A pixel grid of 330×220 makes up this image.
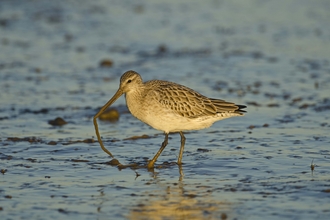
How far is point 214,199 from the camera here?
7500mm

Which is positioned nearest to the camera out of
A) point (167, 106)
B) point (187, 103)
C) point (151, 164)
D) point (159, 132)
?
point (151, 164)

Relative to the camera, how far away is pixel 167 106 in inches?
361

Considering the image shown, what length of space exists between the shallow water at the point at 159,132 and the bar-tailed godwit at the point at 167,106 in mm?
501

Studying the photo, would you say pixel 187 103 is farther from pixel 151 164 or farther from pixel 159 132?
pixel 159 132

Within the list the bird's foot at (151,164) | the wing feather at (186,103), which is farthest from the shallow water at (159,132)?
the wing feather at (186,103)

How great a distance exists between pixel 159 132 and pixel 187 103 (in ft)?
5.41

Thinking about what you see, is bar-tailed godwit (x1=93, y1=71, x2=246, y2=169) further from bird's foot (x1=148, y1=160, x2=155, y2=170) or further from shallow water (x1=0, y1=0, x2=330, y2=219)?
shallow water (x1=0, y1=0, x2=330, y2=219)

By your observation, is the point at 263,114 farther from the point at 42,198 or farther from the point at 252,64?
the point at 42,198

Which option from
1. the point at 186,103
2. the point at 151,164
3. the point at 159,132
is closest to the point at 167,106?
the point at 186,103

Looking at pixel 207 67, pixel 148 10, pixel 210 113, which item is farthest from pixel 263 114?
pixel 148 10

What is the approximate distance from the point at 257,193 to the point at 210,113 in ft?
7.01

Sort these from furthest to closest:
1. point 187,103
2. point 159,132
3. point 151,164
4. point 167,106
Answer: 1. point 159,132
2. point 187,103
3. point 167,106
4. point 151,164

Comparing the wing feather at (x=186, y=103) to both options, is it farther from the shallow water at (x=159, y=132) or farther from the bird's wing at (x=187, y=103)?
the shallow water at (x=159, y=132)

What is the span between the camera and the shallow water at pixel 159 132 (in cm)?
748
